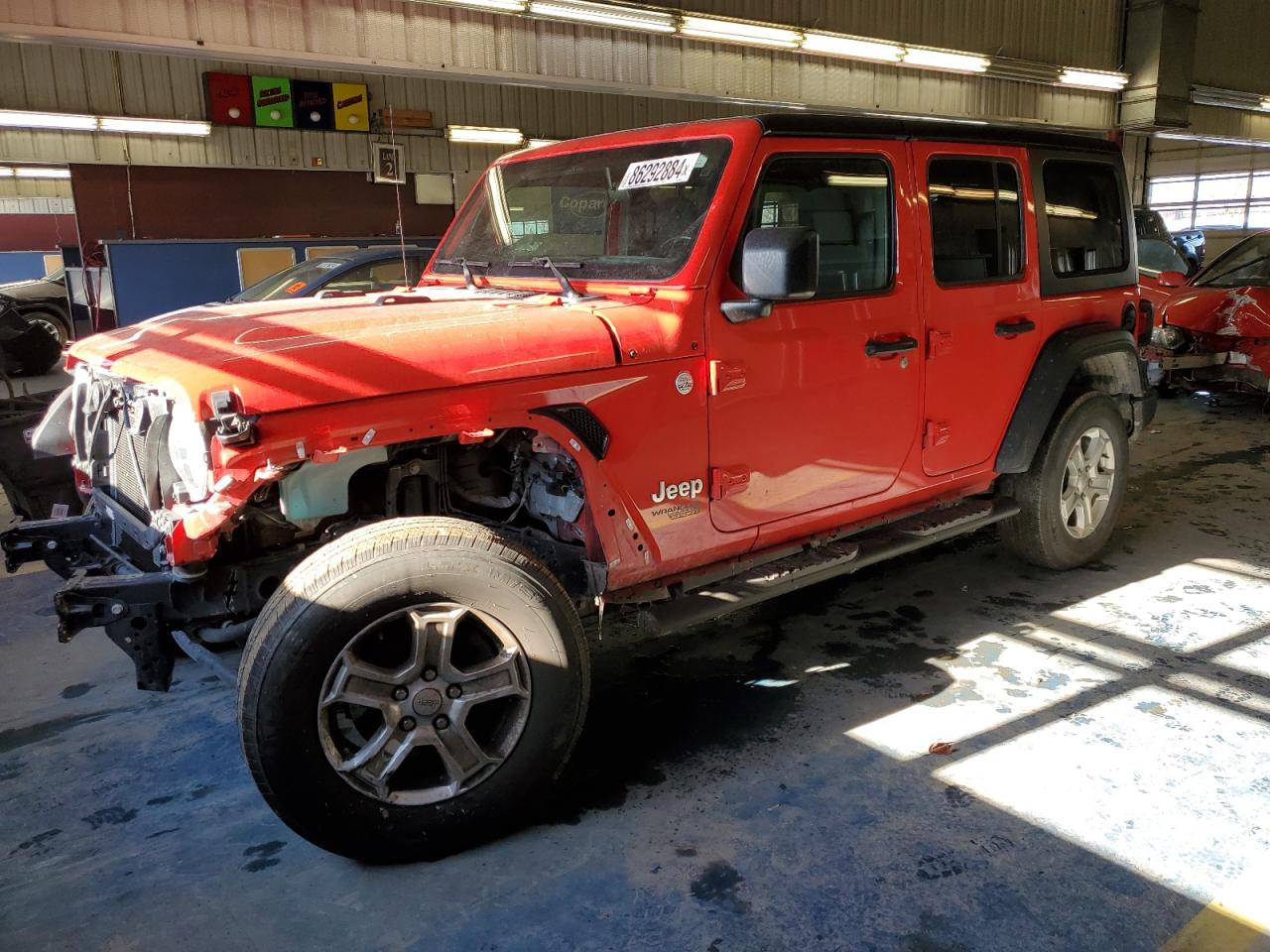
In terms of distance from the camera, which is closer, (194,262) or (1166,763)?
(1166,763)

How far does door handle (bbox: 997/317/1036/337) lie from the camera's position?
12.5 ft

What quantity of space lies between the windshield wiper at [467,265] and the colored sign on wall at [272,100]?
12113mm

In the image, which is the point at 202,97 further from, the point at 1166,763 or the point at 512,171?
the point at 1166,763

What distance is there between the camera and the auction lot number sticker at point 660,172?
309 cm

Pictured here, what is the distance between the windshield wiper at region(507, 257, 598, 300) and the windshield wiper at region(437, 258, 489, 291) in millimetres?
158

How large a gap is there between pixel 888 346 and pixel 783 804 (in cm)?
162

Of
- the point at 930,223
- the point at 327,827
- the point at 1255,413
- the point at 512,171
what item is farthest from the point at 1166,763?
the point at 1255,413

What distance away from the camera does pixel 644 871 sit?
8.16 ft

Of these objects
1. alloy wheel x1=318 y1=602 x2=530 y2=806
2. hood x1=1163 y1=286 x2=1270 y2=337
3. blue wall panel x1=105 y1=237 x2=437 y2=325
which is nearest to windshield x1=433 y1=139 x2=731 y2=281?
alloy wheel x1=318 y1=602 x2=530 y2=806

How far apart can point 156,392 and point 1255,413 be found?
8.99m

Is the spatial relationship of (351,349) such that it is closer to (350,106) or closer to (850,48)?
(850,48)

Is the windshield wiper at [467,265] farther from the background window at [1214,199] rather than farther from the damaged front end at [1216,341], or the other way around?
the background window at [1214,199]

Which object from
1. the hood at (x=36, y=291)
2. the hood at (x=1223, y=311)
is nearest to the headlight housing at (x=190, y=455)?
the hood at (x=1223, y=311)

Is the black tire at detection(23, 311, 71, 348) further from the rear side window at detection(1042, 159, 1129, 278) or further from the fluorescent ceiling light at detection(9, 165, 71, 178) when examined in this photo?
the rear side window at detection(1042, 159, 1129, 278)
